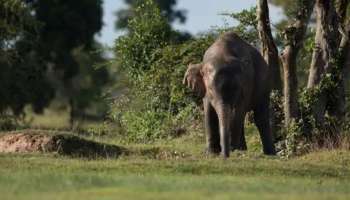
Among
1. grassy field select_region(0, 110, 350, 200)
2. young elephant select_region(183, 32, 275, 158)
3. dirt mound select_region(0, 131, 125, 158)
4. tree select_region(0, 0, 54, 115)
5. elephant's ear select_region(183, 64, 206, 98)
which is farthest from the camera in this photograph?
tree select_region(0, 0, 54, 115)

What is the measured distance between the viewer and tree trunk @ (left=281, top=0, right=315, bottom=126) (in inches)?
903

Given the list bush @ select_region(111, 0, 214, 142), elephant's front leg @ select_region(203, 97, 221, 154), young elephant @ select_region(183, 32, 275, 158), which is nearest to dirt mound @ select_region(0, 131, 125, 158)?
elephant's front leg @ select_region(203, 97, 221, 154)

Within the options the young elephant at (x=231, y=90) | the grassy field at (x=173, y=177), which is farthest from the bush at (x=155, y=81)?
the grassy field at (x=173, y=177)

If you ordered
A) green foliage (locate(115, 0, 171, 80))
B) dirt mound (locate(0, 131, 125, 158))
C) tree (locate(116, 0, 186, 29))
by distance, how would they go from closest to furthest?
dirt mound (locate(0, 131, 125, 158))
green foliage (locate(115, 0, 171, 80))
tree (locate(116, 0, 186, 29))

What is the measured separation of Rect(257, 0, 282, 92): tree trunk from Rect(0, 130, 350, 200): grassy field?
369 centimetres

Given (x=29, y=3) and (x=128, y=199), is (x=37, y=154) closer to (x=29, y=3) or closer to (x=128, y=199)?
(x=128, y=199)

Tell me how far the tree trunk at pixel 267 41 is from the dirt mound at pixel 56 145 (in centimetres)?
447

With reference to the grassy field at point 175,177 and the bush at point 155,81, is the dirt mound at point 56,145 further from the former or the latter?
the bush at point 155,81

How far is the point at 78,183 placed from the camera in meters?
13.5

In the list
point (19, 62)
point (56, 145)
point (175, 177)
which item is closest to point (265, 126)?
point (56, 145)

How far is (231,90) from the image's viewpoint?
20172 mm

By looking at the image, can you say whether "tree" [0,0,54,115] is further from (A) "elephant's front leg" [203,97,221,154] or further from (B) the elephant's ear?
(A) "elephant's front leg" [203,97,221,154]

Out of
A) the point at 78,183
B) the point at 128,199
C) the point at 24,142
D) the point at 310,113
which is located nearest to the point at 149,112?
the point at 310,113

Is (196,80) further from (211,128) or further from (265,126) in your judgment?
(265,126)
